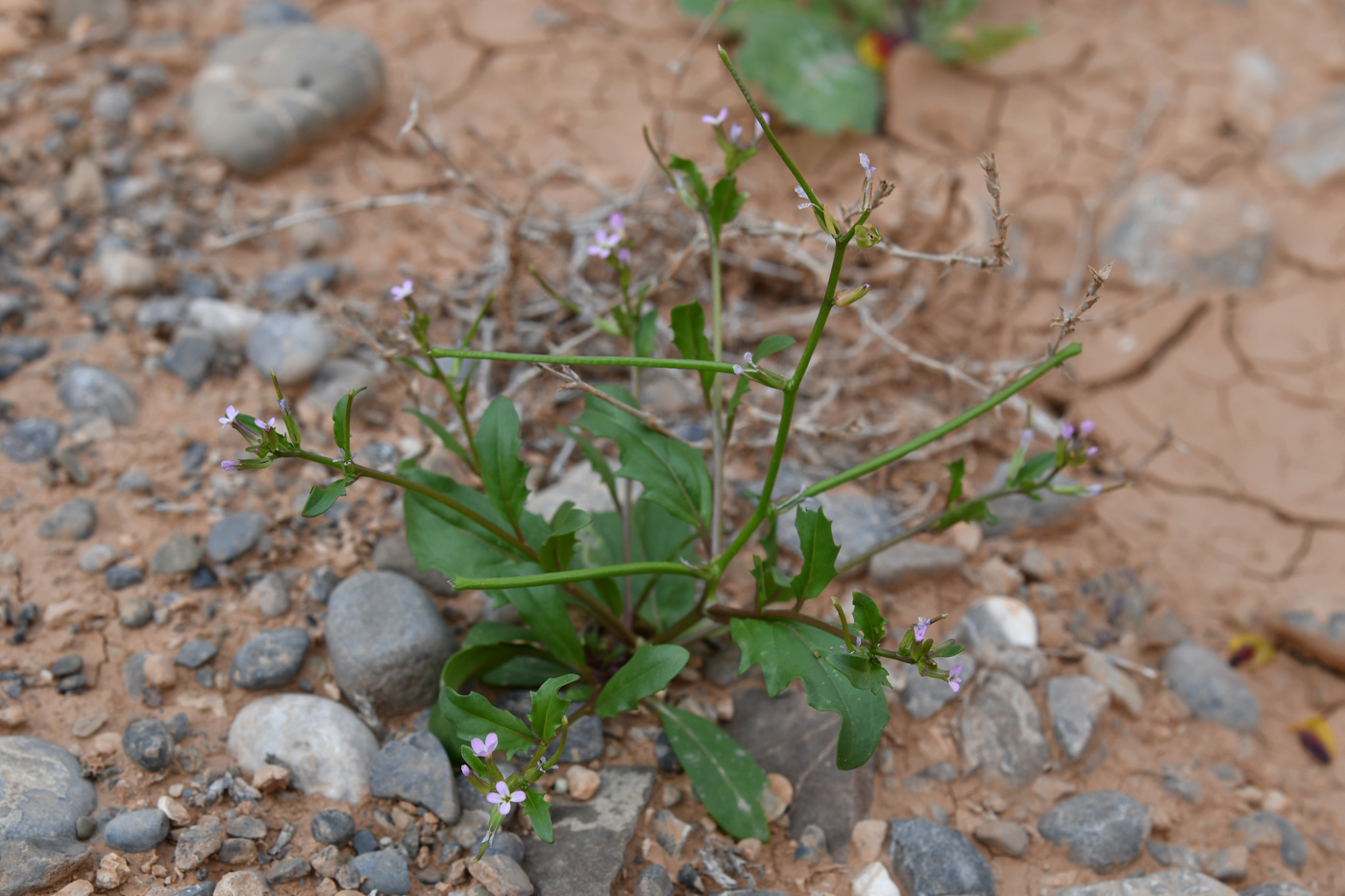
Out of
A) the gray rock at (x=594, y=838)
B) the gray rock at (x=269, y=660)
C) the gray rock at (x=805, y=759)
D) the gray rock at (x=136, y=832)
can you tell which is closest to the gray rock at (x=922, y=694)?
the gray rock at (x=805, y=759)

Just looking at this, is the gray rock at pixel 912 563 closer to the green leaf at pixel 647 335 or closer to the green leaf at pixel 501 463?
the green leaf at pixel 647 335

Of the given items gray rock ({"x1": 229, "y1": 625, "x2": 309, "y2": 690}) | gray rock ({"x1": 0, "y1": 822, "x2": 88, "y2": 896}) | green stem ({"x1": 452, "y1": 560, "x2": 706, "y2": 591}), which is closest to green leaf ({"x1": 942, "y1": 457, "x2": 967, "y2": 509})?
green stem ({"x1": 452, "y1": 560, "x2": 706, "y2": 591})

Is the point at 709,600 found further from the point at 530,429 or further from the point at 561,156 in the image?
the point at 561,156

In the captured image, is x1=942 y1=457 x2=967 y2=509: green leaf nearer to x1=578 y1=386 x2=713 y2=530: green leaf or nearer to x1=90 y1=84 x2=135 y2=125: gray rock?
x1=578 y1=386 x2=713 y2=530: green leaf

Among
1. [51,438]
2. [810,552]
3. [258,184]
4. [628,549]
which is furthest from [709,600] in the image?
[258,184]

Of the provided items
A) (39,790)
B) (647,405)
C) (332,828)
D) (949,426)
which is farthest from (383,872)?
(647,405)

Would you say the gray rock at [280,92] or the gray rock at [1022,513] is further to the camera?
the gray rock at [280,92]
